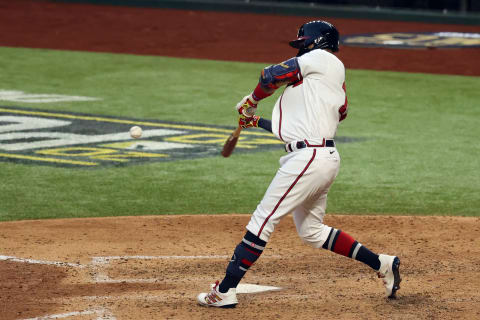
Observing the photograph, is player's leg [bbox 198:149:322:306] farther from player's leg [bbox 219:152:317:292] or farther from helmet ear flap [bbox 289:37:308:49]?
helmet ear flap [bbox 289:37:308:49]

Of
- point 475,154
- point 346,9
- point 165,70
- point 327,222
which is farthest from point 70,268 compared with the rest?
point 346,9

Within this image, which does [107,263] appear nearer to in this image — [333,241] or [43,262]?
[43,262]

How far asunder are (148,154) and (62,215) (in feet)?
8.67

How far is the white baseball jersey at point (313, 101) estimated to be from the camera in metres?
5.09

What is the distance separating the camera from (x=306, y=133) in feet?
16.8

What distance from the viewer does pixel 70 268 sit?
20.0 ft

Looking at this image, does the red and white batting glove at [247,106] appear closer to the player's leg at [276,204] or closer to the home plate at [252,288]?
the player's leg at [276,204]

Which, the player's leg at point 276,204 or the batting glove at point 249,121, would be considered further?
the batting glove at point 249,121

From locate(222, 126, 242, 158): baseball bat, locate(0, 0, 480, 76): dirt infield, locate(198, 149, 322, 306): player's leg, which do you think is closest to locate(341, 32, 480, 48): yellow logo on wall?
locate(0, 0, 480, 76): dirt infield

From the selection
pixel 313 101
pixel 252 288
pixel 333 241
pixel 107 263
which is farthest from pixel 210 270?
pixel 313 101

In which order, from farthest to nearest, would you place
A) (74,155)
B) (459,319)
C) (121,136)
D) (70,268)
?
(121,136) < (74,155) < (70,268) < (459,319)

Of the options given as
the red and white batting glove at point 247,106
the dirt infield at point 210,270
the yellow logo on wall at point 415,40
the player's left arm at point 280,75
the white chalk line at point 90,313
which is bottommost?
the yellow logo on wall at point 415,40

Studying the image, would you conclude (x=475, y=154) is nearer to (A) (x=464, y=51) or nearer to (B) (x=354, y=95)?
(B) (x=354, y=95)

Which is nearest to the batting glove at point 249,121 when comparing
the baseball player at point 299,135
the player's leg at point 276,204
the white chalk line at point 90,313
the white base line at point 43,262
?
the baseball player at point 299,135
